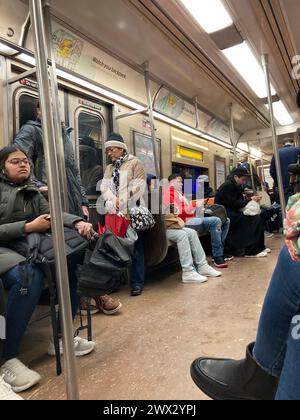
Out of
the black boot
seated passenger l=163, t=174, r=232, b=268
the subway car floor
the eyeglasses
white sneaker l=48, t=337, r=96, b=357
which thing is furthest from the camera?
seated passenger l=163, t=174, r=232, b=268

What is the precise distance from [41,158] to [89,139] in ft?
3.18

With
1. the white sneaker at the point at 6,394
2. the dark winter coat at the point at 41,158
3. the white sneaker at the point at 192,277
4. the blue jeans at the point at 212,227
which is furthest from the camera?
the blue jeans at the point at 212,227

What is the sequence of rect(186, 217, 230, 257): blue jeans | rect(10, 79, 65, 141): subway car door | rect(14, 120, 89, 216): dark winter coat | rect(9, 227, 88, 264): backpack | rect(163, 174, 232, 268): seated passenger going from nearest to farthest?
rect(9, 227, 88, 264): backpack < rect(14, 120, 89, 216): dark winter coat < rect(10, 79, 65, 141): subway car door < rect(163, 174, 232, 268): seated passenger < rect(186, 217, 230, 257): blue jeans

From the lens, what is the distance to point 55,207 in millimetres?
1120

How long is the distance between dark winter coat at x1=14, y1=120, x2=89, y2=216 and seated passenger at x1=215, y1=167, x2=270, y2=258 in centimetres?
235

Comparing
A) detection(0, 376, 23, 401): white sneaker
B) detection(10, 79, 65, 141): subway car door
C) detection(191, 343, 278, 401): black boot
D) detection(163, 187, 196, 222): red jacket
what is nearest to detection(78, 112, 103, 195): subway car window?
detection(10, 79, 65, 141): subway car door

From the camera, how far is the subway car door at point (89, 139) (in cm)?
338

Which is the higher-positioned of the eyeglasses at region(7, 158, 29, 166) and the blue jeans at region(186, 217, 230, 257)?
the eyeglasses at region(7, 158, 29, 166)

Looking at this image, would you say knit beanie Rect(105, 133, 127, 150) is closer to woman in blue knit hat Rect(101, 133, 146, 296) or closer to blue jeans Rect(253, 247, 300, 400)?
woman in blue knit hat Rect(101, 133, 146, 296)

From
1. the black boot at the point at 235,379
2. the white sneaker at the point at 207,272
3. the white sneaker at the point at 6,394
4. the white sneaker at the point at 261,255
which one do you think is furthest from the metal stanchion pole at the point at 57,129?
the white sneaker at the point at 261,255

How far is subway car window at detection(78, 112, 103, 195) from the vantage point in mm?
3477

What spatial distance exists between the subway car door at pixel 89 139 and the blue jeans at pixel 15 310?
1.97 m

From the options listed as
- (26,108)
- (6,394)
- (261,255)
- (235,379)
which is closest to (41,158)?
(26,108)

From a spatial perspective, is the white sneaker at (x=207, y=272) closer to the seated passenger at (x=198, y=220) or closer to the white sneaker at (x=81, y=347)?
the seated passenger at (x=198, y=220)
